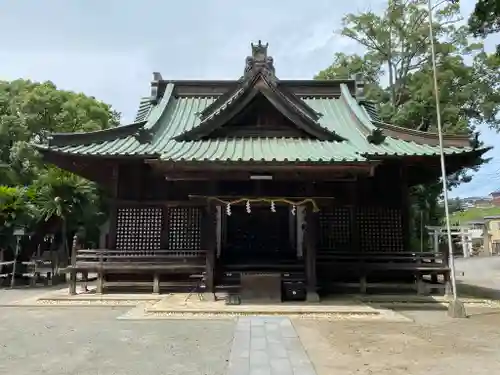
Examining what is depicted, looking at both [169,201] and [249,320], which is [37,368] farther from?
[169,201]

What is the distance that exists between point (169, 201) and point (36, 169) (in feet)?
50.8

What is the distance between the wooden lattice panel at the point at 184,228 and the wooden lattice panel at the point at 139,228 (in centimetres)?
37

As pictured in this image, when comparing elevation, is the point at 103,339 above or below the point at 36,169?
below

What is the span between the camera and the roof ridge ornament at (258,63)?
46.4 feet

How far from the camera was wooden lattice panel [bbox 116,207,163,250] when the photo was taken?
46.0 ft

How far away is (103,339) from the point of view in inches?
299

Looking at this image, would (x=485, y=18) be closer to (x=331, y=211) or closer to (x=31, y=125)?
(x=331, y=211)

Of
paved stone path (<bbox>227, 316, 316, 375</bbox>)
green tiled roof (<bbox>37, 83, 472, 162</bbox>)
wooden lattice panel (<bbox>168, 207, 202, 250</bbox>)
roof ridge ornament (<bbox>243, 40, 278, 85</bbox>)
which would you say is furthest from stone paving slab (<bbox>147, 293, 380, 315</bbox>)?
roof ridge ornament (<bbox>243, 40, 278, 85</bbox>)

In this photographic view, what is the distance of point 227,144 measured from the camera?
13375 millimetres

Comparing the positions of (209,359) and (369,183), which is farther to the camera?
(369,183)

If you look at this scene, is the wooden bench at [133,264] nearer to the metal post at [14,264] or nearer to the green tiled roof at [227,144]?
the green tiled roof at [227,144]

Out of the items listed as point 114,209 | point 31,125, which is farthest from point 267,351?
point 31,125

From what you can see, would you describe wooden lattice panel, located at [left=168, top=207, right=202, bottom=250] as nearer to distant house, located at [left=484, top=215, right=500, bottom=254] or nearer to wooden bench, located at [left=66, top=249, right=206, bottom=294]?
wooden bench, located at [left=66, top=249, right=206, bottom=294]

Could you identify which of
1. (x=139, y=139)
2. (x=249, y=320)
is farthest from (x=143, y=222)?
(x=249, y=320)
